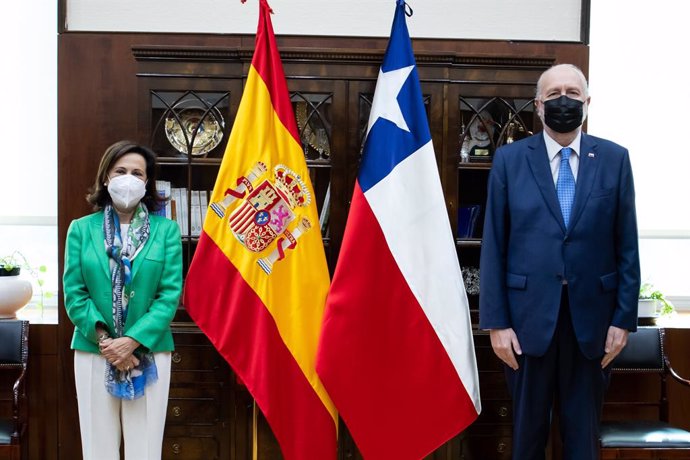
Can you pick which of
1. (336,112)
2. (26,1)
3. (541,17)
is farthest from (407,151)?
(26,1)

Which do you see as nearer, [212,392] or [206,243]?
[206,243]

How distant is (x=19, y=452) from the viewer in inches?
117

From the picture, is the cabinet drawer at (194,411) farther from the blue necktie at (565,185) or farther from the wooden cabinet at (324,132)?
the blue necktie at (565,185)

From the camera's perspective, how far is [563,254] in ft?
7.93

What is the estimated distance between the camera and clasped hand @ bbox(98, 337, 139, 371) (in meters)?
2.59

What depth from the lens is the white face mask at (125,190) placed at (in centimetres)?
270

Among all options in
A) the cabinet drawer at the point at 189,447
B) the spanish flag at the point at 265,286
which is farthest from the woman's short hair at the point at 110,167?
the cabinet drawer at the point at 189,447

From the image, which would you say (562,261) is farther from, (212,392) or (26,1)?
(26,1)

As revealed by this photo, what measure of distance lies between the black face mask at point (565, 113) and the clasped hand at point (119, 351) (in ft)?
5.41

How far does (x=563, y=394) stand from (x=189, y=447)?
1657 millimetres

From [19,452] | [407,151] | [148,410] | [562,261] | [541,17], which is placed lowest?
[19,452]

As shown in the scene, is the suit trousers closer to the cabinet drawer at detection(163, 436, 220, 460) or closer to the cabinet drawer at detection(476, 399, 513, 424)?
the cabinet drawer at detection(476, 399, 513, 424)

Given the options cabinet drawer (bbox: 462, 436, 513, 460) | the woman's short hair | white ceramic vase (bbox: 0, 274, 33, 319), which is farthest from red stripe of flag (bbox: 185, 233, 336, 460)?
white ceramic vase (bbox: 0, 274, 33, 319)

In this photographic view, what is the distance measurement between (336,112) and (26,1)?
1808 millimetres
